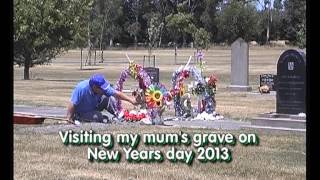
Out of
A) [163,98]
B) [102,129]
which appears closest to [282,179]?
[102,129]

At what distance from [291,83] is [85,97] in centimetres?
369

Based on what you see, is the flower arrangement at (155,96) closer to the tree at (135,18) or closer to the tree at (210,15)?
the tree at (210,15)

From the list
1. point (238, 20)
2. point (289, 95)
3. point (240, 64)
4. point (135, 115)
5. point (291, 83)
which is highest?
point (238, 20)

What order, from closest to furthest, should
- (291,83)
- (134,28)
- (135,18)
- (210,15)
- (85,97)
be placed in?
(291,83)
(85,97)
(210,15)
(134,28)
(135,18)

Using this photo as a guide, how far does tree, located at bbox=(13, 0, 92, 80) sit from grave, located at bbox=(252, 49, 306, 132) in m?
20.6

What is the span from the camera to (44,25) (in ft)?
101

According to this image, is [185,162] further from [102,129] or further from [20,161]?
[102,129]

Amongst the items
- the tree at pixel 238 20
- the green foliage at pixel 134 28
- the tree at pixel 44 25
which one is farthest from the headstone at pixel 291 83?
the green foliage at pixel 134 28

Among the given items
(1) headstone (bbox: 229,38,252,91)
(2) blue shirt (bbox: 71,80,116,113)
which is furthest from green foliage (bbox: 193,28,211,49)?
(2) blue shirt (bbox: 71,80,116,113)

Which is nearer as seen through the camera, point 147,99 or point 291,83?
point 291,83

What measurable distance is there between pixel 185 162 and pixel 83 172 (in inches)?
53.1

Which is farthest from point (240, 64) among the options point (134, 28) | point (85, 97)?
point (134, 28)

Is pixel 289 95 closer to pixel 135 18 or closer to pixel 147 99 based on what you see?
pixel 147 99

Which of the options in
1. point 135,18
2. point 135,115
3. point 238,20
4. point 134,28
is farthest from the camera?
point 135,18
